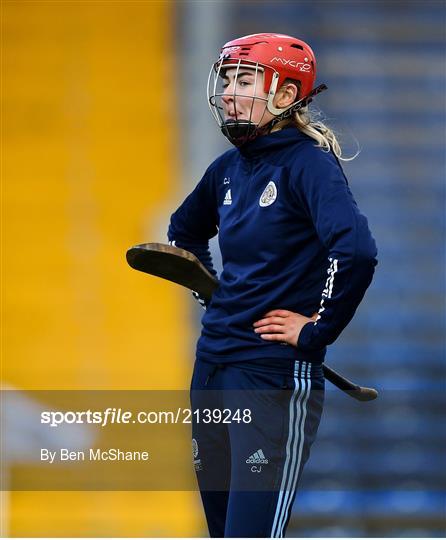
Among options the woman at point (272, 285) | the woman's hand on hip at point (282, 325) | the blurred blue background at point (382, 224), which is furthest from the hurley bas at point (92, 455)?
the woman's hand on hip at point (282, 325)

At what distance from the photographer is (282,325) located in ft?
8.14

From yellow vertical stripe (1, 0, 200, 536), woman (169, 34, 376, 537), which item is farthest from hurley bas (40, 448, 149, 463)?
woman (169, 34, 376, 537)

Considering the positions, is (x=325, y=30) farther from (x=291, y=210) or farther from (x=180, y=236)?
(x=291, y=210)

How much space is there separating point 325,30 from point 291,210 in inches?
118

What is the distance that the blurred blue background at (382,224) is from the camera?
5.00m

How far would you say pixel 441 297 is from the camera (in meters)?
5.21

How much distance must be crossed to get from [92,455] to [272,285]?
2.48m

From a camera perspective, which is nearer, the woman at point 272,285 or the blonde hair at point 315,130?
the woman at point 272,285

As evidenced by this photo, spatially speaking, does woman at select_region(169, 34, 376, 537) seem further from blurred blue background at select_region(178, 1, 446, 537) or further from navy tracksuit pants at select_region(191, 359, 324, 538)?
blurred blue background at select_region(178, 1, 446, 537)

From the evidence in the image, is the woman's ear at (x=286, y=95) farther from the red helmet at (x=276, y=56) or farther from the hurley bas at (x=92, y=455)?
the hurley bas at (x=92, y=455)

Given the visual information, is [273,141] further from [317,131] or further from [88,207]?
[88,207]

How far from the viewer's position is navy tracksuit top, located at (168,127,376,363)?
7.87ft

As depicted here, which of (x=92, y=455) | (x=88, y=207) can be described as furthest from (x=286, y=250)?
(x=88, y=207)

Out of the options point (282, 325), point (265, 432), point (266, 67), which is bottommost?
point (265, 432)
